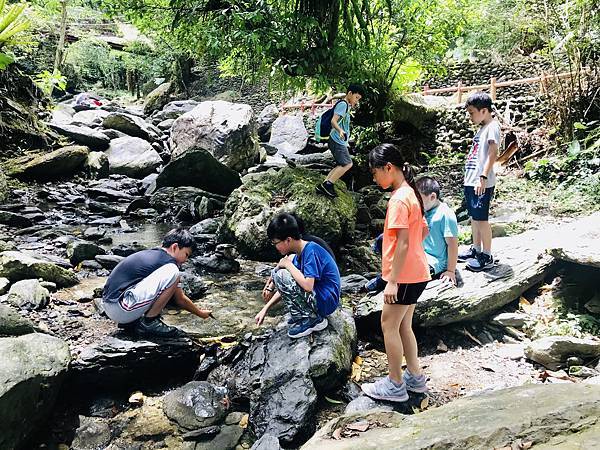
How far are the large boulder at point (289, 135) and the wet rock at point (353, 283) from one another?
8675 millimetres

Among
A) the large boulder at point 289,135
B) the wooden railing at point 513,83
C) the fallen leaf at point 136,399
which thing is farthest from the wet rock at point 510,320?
the large boulder at point 289,135

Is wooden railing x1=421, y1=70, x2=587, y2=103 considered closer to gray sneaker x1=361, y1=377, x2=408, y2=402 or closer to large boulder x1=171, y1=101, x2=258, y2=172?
large boulder x1=171, y1=101, x2=258, y2=172

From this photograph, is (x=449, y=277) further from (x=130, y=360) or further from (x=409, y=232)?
(x=130, y=360)

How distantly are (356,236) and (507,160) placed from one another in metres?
4.20

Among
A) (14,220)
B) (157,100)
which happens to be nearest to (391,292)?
(14,220)

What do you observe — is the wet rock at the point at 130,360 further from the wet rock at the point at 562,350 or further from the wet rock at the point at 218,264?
the wet rock at the point at 562,350

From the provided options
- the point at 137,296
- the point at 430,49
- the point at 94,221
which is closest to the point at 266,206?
the point at 137,296

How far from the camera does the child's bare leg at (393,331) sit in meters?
3.01

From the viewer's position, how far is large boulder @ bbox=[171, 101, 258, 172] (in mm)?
11211

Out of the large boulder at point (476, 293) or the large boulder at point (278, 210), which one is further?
the large boulder at point (278, 210)

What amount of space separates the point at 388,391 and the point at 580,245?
213 centimetres

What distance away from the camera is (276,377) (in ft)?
11.0

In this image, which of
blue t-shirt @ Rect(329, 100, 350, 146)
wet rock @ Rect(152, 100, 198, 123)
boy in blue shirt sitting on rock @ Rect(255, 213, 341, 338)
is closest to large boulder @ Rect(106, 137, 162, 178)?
wet rock @ Rect(152, 100, 198, 123)

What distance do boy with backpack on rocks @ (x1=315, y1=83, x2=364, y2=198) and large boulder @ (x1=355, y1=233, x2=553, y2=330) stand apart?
8.71 feet
